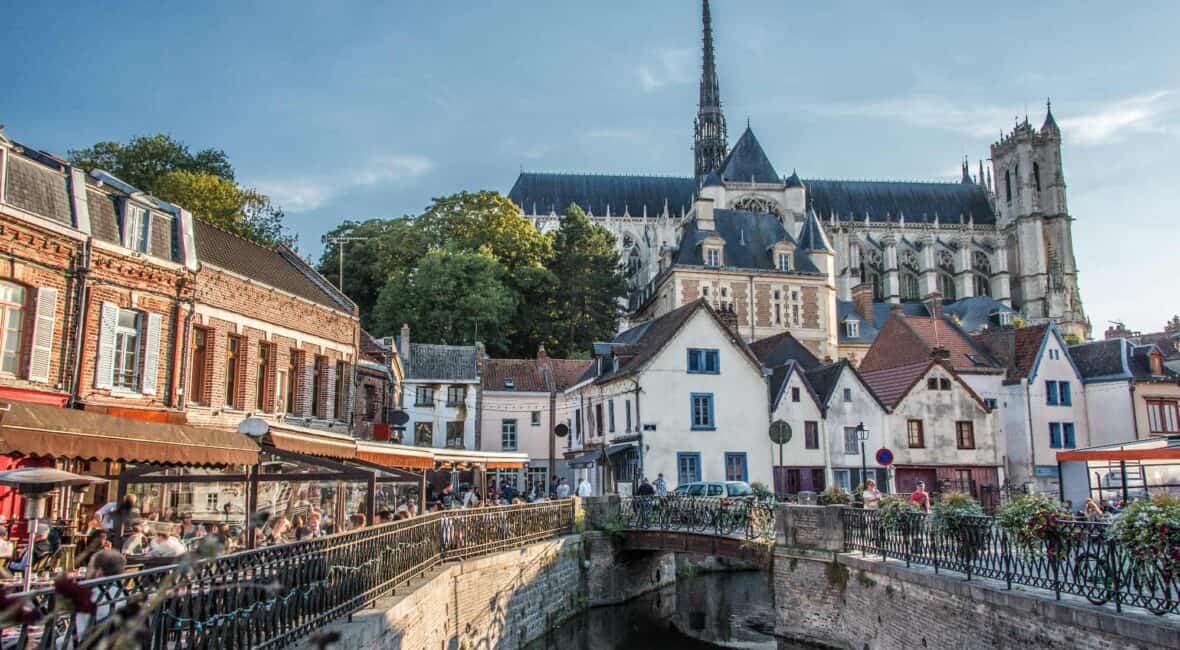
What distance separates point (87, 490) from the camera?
16.8 metres

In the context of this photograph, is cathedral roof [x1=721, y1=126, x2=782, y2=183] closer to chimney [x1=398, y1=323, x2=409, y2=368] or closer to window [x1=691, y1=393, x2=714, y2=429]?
chimney [x1=398, y1=323, x2=409, y2=368]

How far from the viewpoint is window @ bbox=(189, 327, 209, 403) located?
20219mm

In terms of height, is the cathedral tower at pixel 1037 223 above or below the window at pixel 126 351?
above

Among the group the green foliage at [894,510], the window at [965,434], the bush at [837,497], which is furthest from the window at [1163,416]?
the green foliage at [894,510]

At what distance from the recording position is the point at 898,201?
384ft

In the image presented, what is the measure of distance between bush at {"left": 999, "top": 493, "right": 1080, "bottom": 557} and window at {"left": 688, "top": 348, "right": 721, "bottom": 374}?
22.1 metres

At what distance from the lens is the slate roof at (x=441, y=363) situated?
147ft

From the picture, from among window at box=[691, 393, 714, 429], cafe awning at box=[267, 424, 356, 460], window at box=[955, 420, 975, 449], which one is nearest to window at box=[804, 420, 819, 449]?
window at box=[691, 393, 714, 429]

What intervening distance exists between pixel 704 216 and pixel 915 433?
3079cm

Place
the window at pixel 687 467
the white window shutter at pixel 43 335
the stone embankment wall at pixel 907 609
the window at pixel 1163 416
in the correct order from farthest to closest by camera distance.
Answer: the window at pixel 1163 416 → the window at pixel 687 467 → the white window shutter at pixel 43 335 → the stone embankment wall at pixel 907 609

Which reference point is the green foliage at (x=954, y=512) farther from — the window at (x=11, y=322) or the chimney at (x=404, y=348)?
the chimney at (x=404, y=348)

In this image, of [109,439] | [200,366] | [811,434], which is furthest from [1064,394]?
[109,439]

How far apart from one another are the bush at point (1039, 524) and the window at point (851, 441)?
23.9 m

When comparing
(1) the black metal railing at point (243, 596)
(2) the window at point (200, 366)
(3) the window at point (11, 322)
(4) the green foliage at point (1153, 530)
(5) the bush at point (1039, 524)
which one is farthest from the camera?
(2) the window at point (200, 366)
